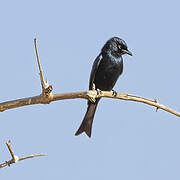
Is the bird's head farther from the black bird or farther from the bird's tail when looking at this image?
the bird's tail

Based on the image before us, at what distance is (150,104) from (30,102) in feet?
4.05

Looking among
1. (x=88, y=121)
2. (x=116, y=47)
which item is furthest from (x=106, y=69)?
(x=88, y=121)

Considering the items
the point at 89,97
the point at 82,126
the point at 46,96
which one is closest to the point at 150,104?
the point at 89,97

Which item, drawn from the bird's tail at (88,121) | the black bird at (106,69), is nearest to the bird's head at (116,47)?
the black bird at (106,69)

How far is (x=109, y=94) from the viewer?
5098mm

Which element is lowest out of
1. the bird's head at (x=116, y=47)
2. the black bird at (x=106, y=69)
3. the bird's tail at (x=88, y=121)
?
the bird's tail at (x=88, y=121)

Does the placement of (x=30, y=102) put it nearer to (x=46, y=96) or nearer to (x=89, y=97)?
(x=46, y=96)

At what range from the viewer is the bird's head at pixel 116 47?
23.5 ft

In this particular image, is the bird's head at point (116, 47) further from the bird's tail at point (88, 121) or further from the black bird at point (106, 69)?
the bird's tail at point (88, 121)

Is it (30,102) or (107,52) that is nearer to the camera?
(30,102)

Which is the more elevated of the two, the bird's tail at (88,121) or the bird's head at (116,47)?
the bird's head at (116,47)

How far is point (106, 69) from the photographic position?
6.96 meters

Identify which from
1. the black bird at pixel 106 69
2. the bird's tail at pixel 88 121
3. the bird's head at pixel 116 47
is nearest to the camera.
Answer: the bird's tail at pixel 88 121

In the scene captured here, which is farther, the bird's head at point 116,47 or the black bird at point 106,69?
the bird's head at point 116,47
